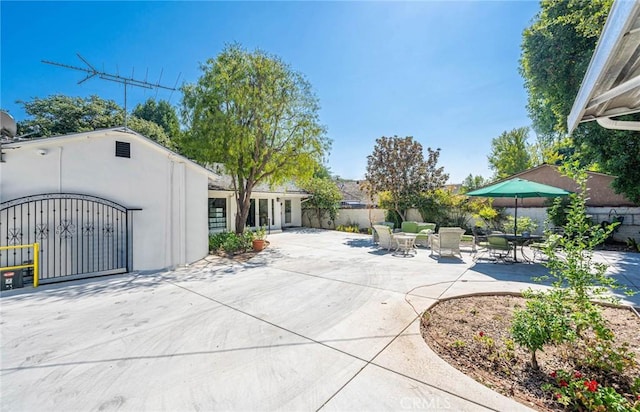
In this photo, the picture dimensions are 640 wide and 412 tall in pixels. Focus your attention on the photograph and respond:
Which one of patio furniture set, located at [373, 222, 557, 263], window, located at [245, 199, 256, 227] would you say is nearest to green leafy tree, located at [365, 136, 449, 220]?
patio furniture set, located at [373, 222, 557, 263]

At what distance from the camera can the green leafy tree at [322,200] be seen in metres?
20.9

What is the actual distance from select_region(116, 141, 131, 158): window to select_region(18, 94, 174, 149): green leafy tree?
16506mm

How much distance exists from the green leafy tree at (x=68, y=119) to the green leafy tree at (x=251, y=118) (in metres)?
13.9

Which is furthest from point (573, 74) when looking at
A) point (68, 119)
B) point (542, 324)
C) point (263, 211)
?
point (68, 119)

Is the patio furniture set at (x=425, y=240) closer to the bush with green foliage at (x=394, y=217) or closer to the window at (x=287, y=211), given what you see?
the bush with green foliage at (x=394, y=217)

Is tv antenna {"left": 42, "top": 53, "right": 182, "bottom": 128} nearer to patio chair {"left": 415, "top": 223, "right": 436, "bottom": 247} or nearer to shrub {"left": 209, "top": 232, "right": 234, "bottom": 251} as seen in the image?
shrub {"left": 209, "top": 232, "right": 234, "bottom": 251}

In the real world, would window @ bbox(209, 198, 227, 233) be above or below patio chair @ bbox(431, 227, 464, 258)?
above

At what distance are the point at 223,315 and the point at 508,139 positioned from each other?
36971 mm

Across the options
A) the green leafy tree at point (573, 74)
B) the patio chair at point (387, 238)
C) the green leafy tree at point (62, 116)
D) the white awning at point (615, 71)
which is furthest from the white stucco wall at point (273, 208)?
the green leafy tree at point (62, 116)

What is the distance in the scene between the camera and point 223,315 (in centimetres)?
475

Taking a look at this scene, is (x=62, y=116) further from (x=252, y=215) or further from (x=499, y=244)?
(x=499, y=244)

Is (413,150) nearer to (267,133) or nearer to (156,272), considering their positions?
(267,133)

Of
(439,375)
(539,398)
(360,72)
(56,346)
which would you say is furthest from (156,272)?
(360,72)

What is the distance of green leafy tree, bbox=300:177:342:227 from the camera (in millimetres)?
20922
